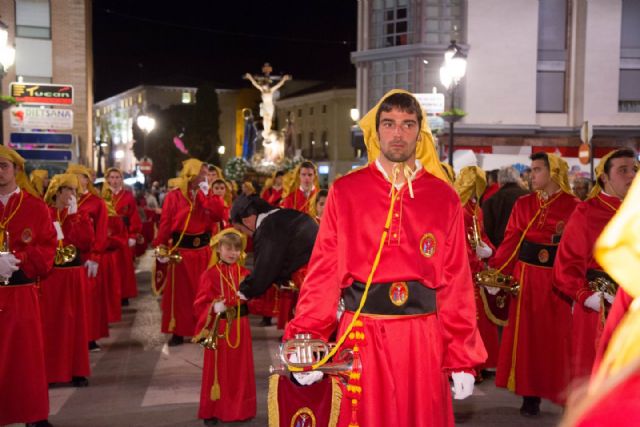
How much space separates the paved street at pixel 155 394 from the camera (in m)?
6.92

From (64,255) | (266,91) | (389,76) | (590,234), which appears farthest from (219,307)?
(266,91)

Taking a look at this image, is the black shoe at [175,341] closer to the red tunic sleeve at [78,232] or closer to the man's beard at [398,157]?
the red tunic sleeve at [78,232]

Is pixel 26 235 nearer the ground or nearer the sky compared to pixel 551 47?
nearer the ground

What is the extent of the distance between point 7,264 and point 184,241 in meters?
4.68

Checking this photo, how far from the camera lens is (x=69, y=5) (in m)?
33.7

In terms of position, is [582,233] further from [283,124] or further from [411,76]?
[283,124]

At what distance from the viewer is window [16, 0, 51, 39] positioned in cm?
3278

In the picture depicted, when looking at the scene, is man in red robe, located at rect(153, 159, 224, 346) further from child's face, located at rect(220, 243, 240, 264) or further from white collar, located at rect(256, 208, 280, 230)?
white collar, located at rect(256, 208, 280, 230)

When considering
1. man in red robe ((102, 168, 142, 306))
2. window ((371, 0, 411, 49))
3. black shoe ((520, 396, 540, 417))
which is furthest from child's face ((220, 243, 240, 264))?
window ((371, 0, 411, 49))

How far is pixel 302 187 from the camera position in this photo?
12102 millimetres

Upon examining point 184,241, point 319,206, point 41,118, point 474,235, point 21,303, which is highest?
point 41,118

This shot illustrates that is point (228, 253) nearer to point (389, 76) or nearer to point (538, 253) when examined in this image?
point (538, 253)

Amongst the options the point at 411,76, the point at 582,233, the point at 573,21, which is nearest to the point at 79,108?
the point at 411,76

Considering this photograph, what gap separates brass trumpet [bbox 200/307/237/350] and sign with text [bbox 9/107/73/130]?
48.1 feet
